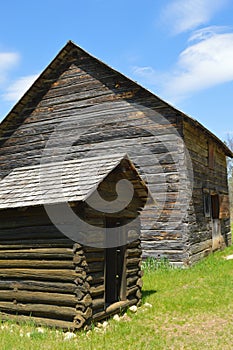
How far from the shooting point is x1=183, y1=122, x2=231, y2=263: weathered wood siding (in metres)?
15.1

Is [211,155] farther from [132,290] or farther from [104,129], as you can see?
[132,290]

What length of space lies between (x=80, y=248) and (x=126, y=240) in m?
2.03

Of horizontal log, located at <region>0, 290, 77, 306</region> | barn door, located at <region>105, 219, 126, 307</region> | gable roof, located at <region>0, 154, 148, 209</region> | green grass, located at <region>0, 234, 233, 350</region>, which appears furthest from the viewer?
barn door, located at <region>105, 219, 126, 307</region>

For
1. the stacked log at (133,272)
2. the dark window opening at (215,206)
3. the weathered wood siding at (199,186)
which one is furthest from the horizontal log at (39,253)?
the dark window opening at (215,206)

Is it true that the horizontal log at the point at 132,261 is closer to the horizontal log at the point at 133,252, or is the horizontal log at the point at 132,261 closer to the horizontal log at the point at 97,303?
the horizontal log at the point at 133,252

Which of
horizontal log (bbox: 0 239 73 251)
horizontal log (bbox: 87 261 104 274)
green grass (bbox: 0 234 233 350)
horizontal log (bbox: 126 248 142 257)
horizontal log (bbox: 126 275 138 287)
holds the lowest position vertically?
green grass (bbox: 0 234 233 350)

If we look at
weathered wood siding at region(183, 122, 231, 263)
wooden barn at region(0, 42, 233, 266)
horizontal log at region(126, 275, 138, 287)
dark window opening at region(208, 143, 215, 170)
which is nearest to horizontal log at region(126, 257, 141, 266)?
horizontal log at region(126, 275, 138, 287)

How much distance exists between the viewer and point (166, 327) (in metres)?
8.30

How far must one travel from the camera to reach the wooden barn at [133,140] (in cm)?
1470

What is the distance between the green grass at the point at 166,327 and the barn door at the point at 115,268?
70cm

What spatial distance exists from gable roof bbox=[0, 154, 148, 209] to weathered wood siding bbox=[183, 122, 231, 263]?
19.0 ft

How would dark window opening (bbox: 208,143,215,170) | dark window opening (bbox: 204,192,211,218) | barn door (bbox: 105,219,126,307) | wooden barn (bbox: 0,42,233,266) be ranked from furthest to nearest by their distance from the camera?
dark window opening (bbox: 208,143,215,170) → dark window opening (bbox: 204,192,211,218) → wooden barn (bbox: 0,42,233,266) → barn door (bbox: 105,219,126,307)

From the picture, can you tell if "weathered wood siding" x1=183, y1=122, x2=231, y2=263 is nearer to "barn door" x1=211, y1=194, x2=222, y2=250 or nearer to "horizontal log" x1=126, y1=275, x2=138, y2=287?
"barn door" x1=211, y1=194, x2=222, y2=250

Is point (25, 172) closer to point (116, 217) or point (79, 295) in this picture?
point (116, 217)
